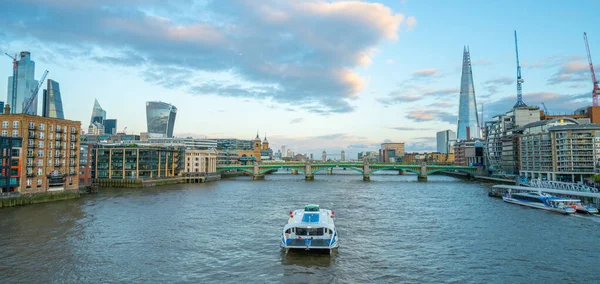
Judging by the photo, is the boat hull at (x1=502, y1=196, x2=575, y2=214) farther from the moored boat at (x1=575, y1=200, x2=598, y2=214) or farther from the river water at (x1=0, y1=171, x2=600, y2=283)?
the river water at (x1=0, y1=171, x2=600, y2=283)

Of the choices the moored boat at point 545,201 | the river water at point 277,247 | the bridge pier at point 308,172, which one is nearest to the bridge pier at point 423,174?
the bridge pier at point 308,172

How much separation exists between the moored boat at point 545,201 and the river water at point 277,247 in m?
3.07

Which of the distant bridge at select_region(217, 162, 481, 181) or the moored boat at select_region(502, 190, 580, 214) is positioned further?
the distant bridge at select_region(217, 162, 481, 181)

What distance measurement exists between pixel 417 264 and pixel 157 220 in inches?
1395

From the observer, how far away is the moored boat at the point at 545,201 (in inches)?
2213

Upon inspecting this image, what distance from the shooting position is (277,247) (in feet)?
118

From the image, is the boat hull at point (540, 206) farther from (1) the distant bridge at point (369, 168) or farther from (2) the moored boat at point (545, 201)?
(1) the distant bridge at point (369, 168)

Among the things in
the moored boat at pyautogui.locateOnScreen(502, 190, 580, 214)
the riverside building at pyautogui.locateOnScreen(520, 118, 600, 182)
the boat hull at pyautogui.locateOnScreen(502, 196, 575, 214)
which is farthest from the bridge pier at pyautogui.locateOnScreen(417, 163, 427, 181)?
the boat hull at pyautogui.locateOnScreen(502, 196, 575, 214)

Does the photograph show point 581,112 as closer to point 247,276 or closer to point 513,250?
point 513,250

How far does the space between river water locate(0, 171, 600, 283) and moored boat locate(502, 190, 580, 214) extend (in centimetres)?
307

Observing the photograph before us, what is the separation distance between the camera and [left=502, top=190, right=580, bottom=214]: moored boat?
184 ft

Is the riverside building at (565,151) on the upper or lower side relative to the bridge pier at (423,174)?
upper

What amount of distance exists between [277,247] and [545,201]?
48.2m

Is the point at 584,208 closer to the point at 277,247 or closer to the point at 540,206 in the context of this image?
the point at 540,206
